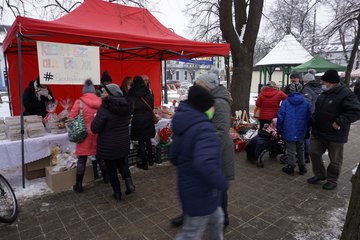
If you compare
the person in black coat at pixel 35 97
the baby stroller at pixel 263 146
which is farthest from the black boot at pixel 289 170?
the person in black coat at pixel 35 97

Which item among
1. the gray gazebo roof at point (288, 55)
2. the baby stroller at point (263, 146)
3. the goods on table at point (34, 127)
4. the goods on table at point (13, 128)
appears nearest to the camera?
the goods on table at point (13, 128)

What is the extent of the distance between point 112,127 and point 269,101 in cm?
371

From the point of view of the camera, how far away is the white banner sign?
402cm

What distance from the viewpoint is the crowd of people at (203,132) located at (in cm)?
194

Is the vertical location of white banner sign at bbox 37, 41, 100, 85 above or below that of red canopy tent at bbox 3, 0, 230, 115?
below

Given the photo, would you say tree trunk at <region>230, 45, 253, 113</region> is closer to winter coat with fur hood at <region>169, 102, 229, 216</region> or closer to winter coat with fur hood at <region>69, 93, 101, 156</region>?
winter coat with fur hood at <region>69, 93, 101, 156</region>

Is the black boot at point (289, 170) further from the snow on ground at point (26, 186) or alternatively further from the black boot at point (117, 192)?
the snow on ground at point (26, 186)

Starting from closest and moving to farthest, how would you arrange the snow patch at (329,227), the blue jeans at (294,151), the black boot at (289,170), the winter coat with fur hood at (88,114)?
the snow patch at (329,227)
the winter coat with fur hood at (88,114)
the blue jeans at (294,151)
the black boot at (289,170)

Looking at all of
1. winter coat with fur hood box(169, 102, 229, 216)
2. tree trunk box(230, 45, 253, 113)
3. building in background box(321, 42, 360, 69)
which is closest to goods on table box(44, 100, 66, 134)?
winter coat with fur hood box(169, 102, 229, 216)

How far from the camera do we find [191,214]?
2.02m

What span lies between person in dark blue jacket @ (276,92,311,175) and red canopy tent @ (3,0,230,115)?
2.11 meters

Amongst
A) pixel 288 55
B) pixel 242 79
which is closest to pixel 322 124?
pixel 242 79

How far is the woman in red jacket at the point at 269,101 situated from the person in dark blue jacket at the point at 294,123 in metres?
0.99

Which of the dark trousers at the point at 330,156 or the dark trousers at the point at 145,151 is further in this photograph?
the dark trousers at the point at 145,151
